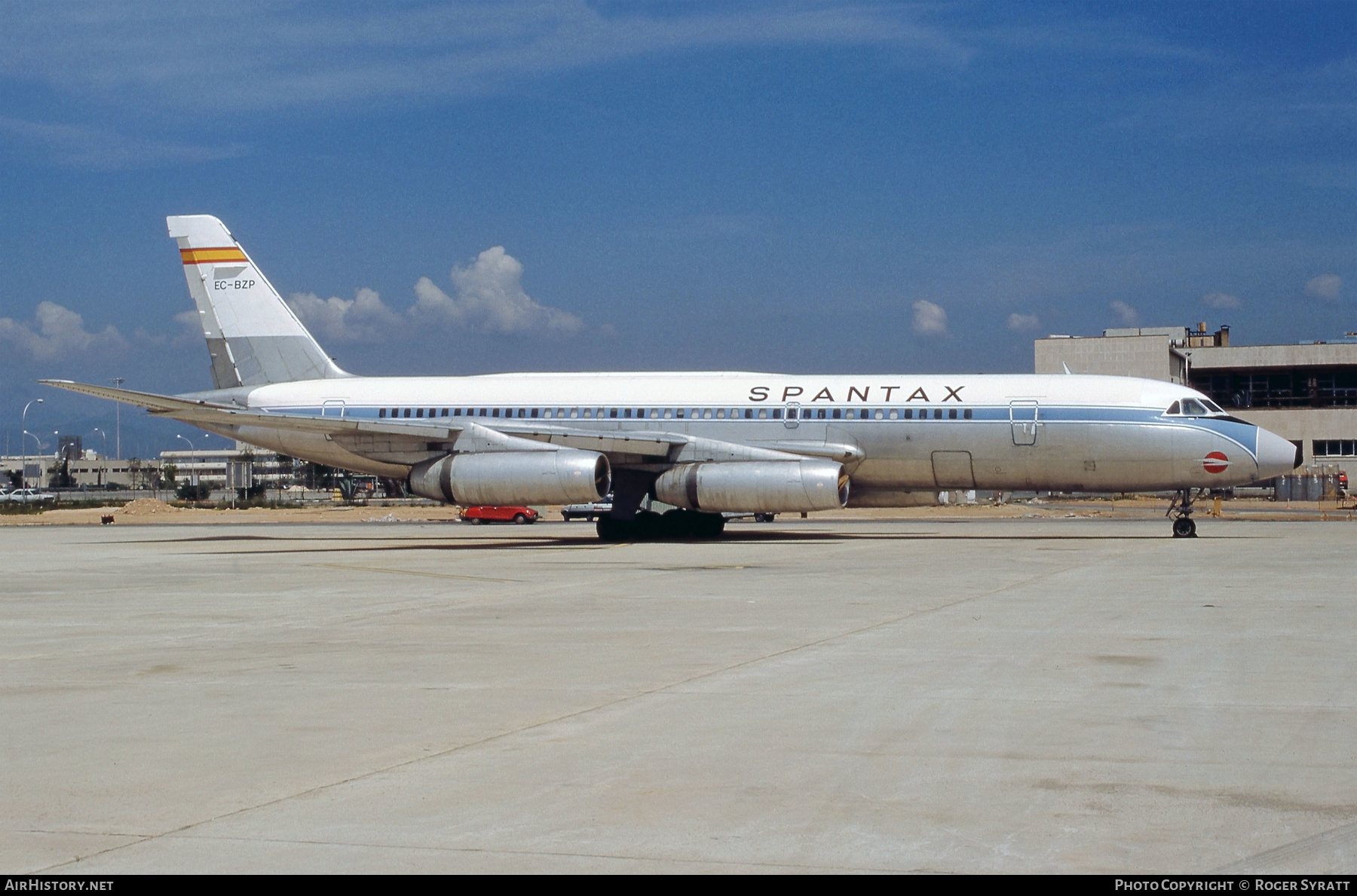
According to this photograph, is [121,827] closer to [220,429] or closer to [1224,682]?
[1224,682]

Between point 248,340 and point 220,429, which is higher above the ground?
point 248,340

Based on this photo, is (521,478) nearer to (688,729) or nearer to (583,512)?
(688,729)

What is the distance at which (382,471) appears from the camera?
3622cm

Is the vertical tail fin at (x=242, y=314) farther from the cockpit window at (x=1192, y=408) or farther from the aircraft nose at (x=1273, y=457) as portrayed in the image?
the aircraft nose at (x=1273, y=457)

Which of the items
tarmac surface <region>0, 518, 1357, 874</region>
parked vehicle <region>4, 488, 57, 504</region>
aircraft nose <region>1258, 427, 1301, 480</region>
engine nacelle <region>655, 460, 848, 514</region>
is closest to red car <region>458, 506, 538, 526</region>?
engine nacelle <region>655, 460, 848, 514</region>

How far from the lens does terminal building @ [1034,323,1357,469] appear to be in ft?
288

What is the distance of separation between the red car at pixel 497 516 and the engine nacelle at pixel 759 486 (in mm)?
21459

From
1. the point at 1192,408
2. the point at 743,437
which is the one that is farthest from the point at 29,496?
the point at 1192,408

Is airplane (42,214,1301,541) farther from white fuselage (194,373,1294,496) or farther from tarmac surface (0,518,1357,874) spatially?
tarmac surface (0,518,1357,874)

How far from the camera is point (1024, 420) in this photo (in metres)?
32.1

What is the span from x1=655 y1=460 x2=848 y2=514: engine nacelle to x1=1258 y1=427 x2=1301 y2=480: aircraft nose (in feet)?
32.7

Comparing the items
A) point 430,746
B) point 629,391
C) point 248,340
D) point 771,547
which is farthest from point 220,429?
point 430,746

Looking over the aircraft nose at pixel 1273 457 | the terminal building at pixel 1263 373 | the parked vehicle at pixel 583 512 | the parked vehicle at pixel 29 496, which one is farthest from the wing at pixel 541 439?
the parked vehicle at pixel 29 496
